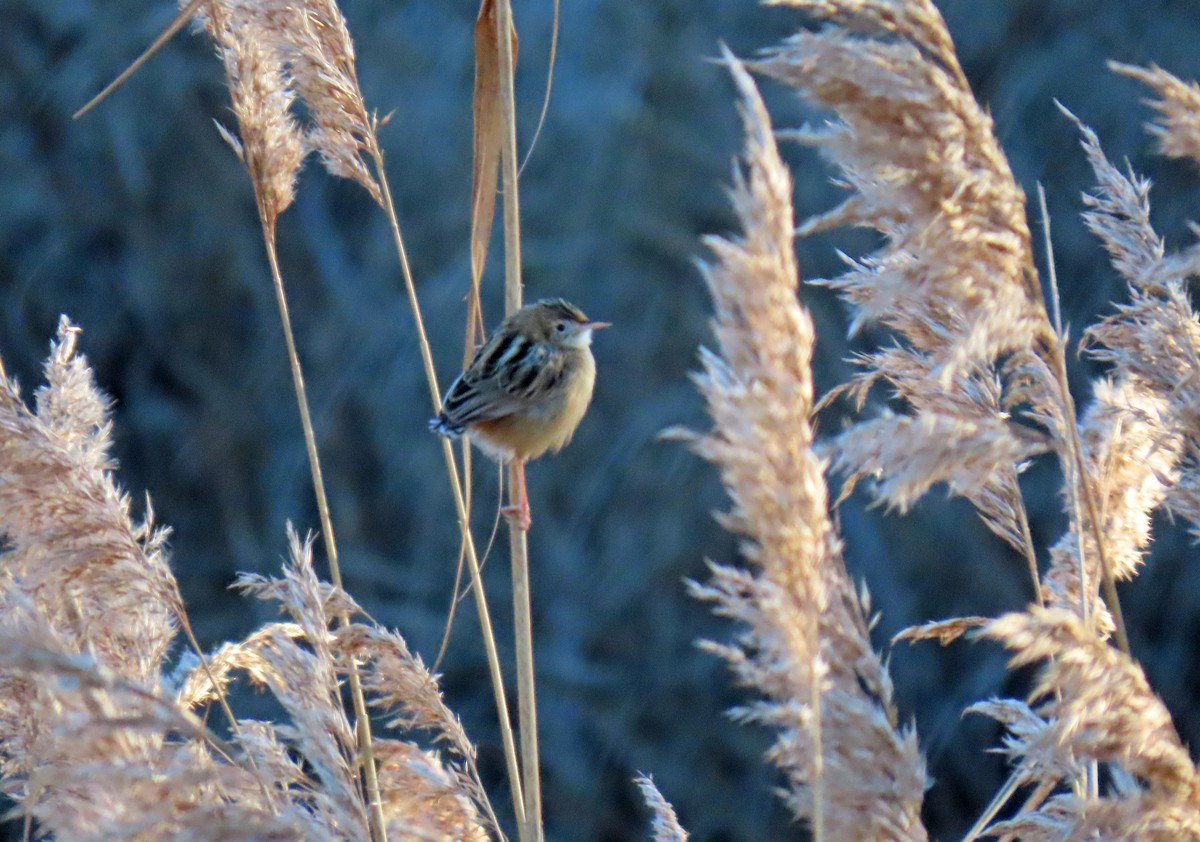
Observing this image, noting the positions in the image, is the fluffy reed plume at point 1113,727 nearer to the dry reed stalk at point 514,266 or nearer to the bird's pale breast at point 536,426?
the dry reed stalk at point 514,266

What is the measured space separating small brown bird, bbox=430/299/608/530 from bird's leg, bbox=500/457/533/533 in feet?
0.28

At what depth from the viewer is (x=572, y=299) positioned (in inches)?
170

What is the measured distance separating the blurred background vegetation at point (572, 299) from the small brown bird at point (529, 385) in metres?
0.98

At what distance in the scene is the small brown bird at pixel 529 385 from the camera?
302cm

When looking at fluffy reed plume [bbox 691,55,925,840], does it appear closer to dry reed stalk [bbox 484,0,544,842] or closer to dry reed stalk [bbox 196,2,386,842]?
dry reed stalk [bbox 484,0,544,842]

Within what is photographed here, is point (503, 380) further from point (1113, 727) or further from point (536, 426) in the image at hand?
point (1113, 727)

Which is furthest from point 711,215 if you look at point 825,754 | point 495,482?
point 825,754

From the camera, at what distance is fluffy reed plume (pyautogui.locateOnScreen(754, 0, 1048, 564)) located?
1.21 meters

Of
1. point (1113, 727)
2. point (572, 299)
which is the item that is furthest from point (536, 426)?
point (1113, 727)

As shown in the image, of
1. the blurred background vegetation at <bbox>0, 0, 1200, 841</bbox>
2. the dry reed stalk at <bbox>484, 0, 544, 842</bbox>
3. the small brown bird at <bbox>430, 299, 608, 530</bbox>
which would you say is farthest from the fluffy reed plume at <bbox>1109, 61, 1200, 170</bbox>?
the blurred background vegetation at <bbox>0, 0, 1200, 841</bbox>

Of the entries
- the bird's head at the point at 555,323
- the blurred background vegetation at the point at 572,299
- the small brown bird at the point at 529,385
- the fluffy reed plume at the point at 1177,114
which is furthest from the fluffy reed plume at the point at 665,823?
the blurred background vegetation at the point at 572,299

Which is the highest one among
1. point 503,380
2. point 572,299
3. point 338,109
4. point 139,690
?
point 338,109

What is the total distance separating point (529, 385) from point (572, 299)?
1269 millimetres

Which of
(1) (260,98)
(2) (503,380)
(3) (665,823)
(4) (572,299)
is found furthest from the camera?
(4) (572,299)
